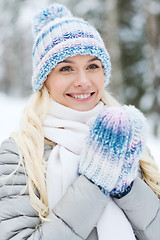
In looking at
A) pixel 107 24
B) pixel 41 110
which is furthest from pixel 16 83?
pixel 41 110

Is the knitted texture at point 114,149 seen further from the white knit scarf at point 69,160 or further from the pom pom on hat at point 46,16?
the pom pom on hat at point 46,16

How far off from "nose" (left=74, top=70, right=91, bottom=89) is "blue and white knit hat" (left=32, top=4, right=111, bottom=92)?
0.12 m

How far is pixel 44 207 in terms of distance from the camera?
5.02ft

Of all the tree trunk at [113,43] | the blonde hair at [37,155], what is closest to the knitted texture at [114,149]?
the blonde hair at [37,155]

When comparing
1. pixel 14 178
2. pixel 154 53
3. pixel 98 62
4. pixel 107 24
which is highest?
pixel 107 24

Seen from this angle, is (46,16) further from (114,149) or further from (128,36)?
(128,36)

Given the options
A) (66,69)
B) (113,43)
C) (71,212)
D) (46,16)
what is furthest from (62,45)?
(113,43)

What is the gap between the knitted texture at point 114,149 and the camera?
1414 millimetres

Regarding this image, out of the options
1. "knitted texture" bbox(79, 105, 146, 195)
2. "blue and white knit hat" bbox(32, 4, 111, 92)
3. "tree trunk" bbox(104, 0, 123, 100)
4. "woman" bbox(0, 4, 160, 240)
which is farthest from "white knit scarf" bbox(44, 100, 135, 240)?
"tree trunk" bbox(104, 0, 123, 100)

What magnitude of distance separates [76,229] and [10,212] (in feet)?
1.12

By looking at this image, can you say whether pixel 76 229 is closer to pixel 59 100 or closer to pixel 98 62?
pixel 59 100

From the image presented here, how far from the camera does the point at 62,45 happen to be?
1680 millimetres

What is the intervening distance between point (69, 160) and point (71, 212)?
285 mm

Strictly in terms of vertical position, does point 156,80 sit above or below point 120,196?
above
